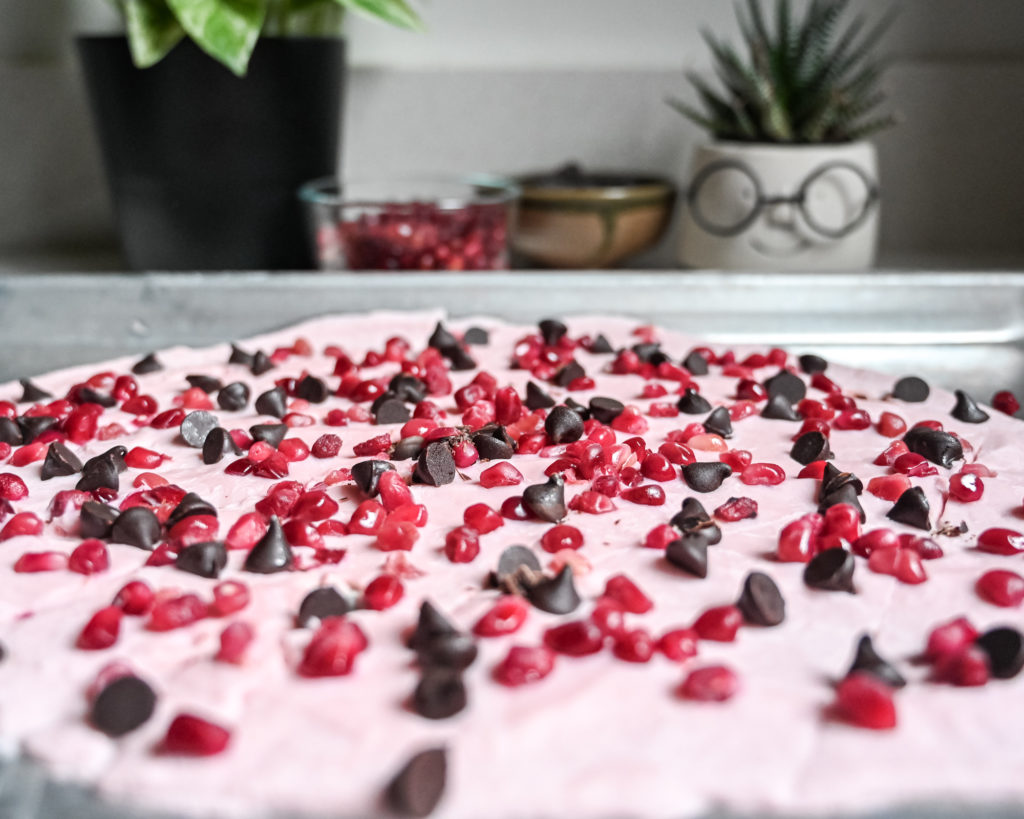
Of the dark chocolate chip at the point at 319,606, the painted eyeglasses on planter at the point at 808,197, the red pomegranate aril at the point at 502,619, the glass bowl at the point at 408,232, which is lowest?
the dark chocolate chip at the point at 319,606

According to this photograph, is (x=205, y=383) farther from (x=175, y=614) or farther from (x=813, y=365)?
(x=813, y=365)

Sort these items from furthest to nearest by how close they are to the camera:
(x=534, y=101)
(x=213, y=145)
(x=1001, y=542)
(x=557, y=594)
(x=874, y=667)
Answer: (x=534, y=101) < (x=213, y=145) < (x=1001, y=542) < (x=557, y=594) < (x=874, y=667)

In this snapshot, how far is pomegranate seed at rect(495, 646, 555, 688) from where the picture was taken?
0.75 m

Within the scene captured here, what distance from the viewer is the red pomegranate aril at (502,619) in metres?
0.80

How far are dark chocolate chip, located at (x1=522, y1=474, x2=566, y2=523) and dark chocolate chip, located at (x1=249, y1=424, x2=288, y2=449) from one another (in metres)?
0.37

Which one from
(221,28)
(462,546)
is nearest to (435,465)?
(462,546)

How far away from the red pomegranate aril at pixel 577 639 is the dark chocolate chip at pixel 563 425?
0.43 metres

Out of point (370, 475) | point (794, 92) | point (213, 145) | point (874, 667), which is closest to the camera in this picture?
point (874, 667)

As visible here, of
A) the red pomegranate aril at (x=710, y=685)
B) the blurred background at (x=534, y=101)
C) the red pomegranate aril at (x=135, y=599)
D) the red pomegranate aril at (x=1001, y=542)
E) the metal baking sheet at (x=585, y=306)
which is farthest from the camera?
the blurred background at (x=534, y=101)

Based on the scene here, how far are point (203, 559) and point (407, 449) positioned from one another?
1.07 ft

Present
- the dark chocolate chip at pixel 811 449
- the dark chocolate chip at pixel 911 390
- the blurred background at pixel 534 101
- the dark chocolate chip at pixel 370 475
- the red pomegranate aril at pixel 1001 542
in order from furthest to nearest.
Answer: the blurred background at pixel 534 101, the dark chocolate chip at pixel 911 390, the dark chocolate chip at pixel 811 449, the dark chocolate chip at pixel 370 475, the red pomegranate aril at pixel 1001 542

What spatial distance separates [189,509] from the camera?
970 millimetres

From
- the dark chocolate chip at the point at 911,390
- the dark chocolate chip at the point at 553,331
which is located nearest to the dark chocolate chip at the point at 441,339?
the dark chocolate chip at the point at 553,331

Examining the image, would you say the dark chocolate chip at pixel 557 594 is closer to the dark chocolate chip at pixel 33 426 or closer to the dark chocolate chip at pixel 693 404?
the dark chocolate chip at pixel 693 404
